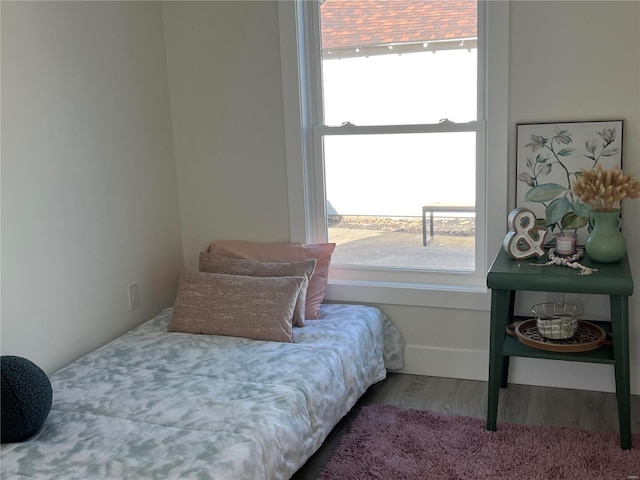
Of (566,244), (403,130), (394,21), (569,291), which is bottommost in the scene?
(569,291)

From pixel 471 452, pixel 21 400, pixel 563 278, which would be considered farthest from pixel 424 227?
pixel 21 400

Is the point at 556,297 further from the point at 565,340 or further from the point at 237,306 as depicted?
the point at 237,306

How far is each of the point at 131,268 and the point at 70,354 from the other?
20.2 inches

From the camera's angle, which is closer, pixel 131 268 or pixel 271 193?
pixel 131 268

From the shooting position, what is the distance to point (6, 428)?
5.98ft

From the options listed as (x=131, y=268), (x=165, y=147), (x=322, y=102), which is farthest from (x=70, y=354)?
(x=322, y=102)

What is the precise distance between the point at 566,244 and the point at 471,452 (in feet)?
2.90

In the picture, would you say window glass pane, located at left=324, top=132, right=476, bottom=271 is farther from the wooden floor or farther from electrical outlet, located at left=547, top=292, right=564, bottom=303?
the wooden floor

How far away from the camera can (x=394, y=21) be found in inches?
111

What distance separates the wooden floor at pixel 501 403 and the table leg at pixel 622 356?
176 millimetres

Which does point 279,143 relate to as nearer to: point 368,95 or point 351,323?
point 368,95

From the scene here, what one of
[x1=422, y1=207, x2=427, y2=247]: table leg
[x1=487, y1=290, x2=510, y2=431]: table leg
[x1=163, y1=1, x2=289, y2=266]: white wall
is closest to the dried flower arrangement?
[x1=487, y1=290, x2=510, y2=431]: table leg

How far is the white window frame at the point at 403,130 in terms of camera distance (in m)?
2.65

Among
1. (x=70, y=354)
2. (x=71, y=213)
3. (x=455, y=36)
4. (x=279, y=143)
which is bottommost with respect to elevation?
(x=70, y=354)
